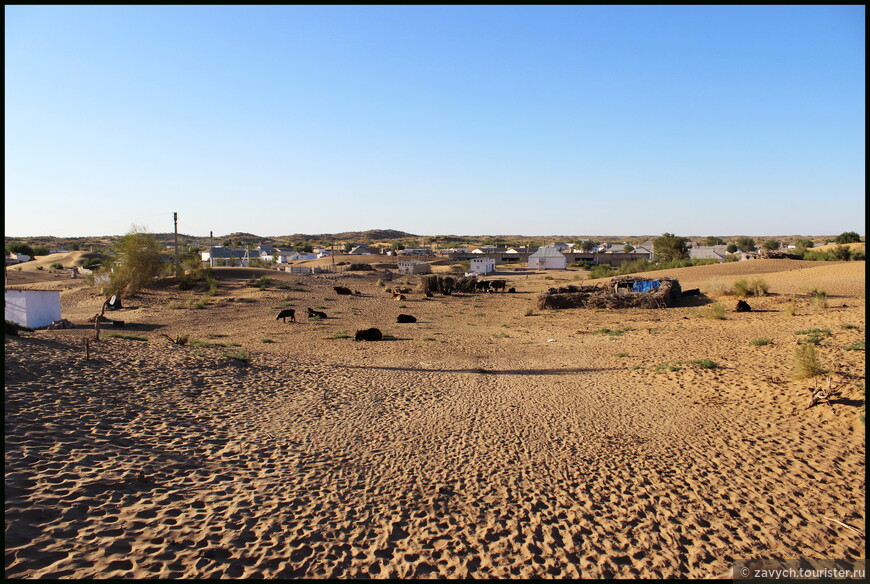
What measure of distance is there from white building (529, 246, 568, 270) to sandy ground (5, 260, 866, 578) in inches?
2147

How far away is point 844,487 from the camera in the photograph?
6555mm

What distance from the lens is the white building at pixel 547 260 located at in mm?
69750

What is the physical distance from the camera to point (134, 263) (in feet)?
109

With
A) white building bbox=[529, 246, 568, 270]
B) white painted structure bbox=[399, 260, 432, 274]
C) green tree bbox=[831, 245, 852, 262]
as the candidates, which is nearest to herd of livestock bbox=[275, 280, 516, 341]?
white painted structure bbox=[399, 260, 432, 274]

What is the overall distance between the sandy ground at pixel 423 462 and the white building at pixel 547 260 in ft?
179

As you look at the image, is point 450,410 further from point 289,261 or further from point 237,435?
point 289,261

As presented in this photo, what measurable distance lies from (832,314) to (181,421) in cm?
2097

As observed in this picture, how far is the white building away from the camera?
6975cm

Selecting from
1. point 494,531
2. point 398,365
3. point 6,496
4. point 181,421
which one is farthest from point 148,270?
point 494,531

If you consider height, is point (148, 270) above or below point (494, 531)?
above

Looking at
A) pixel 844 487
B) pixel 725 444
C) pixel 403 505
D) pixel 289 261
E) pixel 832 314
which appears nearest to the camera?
pixel 403 505

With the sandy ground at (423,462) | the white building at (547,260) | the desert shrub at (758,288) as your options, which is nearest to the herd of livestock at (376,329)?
the sandy ground at (423,462)

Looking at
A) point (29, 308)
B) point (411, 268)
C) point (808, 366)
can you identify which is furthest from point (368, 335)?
point (411, 268)

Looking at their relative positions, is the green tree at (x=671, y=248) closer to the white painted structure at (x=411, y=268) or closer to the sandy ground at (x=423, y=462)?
the white painted structure at (x=411, y=268)
